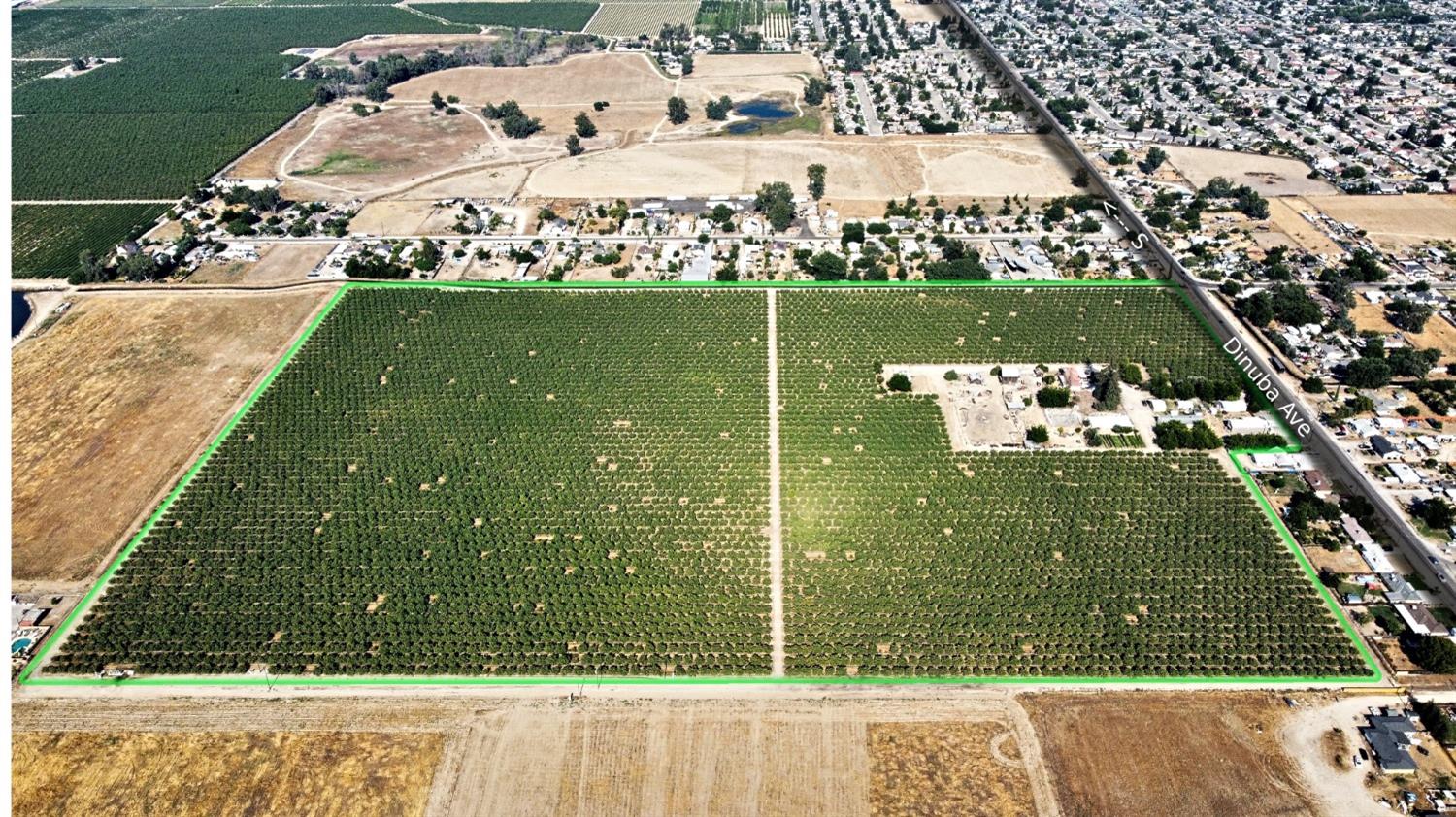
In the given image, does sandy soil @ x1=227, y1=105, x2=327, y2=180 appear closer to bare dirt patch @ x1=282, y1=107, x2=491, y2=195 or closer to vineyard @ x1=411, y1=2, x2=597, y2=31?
bare dirt patch @ x1=282, y1=107, x2=491, y2=195

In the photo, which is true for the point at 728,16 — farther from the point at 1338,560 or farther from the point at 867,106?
the point at 1338,560

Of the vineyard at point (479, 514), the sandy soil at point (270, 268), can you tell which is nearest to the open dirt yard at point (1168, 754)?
the vineyard at point (479, 514)

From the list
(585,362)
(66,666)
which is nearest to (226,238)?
(585,362)

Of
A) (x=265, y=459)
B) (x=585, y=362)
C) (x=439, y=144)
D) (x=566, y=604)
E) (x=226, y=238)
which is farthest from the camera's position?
(x=439, y=144)

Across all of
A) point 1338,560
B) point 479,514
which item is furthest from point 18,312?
point 1338,560

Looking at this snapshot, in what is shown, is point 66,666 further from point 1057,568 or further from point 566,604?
point 1057,568

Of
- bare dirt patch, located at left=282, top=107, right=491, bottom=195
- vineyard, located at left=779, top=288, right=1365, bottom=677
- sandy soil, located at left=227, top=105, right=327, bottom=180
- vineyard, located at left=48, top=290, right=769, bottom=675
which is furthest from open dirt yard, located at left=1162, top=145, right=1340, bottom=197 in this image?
sandy soil, located at left=227, top=105, right=327, bottom=180

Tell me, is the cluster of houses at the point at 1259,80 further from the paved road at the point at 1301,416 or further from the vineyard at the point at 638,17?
the vineyard at the point at 638,17
